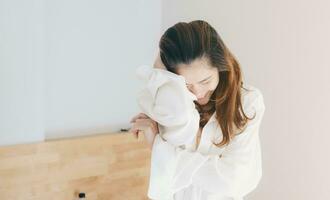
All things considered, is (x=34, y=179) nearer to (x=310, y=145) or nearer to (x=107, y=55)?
(x=107, y=55)

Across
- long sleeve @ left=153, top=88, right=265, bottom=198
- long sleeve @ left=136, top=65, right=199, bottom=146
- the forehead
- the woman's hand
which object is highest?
the forehead

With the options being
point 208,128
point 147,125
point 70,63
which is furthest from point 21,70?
point 208,128

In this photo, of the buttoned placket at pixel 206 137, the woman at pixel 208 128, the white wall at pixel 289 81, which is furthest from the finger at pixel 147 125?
the white wall at pixel 289 81

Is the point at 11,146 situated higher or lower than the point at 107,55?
lower

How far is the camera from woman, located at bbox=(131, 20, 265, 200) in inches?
38.4

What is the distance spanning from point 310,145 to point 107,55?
3.11ft

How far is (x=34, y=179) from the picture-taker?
1.50 m

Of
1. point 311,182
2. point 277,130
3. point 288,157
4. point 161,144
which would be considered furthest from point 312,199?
point 161,144

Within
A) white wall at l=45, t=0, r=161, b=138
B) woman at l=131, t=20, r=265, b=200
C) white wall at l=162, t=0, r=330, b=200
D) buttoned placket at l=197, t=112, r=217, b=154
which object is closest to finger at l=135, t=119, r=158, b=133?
woman at l=131, t=20, r=265, b=200

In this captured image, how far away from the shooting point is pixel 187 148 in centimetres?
109

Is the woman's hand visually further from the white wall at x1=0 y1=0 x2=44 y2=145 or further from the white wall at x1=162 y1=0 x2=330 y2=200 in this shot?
the white wall at x1=162 y1=0 x2=330 y2=200

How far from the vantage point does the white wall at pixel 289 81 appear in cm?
164

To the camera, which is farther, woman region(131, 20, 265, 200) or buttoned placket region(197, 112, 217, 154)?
buttoned placket region(197, 112, 217, 154)

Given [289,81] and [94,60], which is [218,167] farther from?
[94,60]
